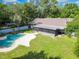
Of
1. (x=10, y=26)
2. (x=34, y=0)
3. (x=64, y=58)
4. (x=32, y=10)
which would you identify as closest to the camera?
(x=64, y=58)

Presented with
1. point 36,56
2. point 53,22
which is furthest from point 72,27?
point 53,22

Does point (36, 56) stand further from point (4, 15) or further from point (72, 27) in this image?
point (4, 15)

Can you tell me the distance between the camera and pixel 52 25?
37.7 metres

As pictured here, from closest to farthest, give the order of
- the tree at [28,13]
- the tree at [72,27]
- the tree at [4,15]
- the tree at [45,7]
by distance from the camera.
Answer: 1. the tree at [72,27]
2. the tree at [4,15]
3. the tree at [28,13]
4. the tree at [45,7]

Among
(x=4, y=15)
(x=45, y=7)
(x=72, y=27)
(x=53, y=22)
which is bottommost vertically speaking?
(x=53, y=22)

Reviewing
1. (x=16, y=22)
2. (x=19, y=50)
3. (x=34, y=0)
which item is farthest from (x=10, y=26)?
A: (x=19, y=50)

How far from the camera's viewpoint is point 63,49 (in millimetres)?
22000

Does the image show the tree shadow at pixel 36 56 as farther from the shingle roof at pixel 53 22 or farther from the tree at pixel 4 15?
the tree at pixel 4 15

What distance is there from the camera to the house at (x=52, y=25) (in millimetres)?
33069

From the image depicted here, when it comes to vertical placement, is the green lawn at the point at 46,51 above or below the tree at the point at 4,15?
below

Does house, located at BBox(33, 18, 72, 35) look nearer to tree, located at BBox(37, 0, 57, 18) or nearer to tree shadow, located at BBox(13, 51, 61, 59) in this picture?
tree, located at BBox(37, 0, 57, 18)

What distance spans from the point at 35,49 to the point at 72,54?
4925 millimetres

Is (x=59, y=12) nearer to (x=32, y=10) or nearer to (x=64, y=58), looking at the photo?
(x=32, y=10)

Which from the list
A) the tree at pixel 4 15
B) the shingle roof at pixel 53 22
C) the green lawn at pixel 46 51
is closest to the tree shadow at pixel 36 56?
the green lawn at pixel 46 51
